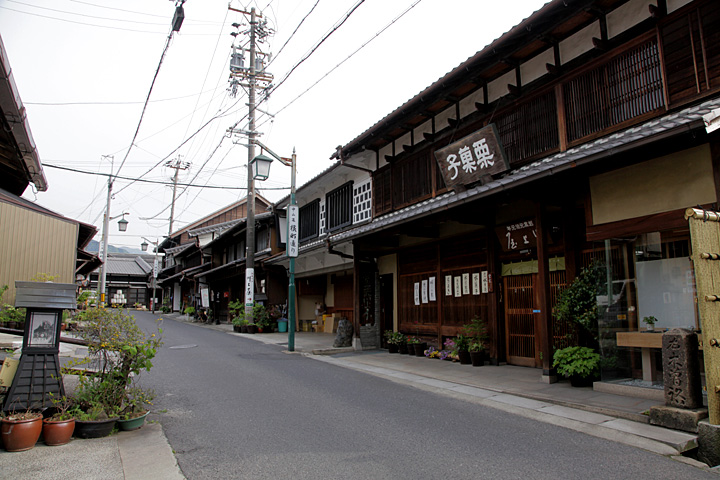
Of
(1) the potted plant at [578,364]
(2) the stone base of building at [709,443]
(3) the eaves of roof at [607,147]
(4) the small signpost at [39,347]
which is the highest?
(3) the eaves of roof at [607,147]

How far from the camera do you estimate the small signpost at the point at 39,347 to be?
5367mm

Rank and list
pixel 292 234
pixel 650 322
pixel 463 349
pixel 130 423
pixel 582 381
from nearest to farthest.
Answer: pixel 130 423 → pixel 650 322 → pixel 582 381 → pixel 463 349 → pixel 292 234

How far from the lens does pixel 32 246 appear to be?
464 inches

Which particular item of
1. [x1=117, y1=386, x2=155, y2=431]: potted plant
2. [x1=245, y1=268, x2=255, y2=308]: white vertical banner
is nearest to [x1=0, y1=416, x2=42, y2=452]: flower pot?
[x1=117, y1=386, x2=155, y2=431]: potted plant

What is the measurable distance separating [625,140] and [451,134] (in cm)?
610

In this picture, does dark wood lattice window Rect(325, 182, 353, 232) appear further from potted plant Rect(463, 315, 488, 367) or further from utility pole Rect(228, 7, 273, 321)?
potted plant Rect(463, 315, 488, 367)

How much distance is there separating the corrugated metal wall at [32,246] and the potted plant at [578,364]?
12.4 meters

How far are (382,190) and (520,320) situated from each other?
21.3 ft

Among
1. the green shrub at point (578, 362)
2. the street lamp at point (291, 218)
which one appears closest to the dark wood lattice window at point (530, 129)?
the green shrub at point (578, 362)

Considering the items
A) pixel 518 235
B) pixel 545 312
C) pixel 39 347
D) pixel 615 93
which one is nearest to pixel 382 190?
pixel 518 235

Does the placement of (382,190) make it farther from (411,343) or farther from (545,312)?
(545,312)

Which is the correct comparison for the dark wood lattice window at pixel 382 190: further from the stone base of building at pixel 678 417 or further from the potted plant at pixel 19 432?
the potted plant at pixel 19 432

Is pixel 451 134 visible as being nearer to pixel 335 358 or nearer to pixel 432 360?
pixel 432 360

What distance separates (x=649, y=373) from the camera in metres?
7.40
